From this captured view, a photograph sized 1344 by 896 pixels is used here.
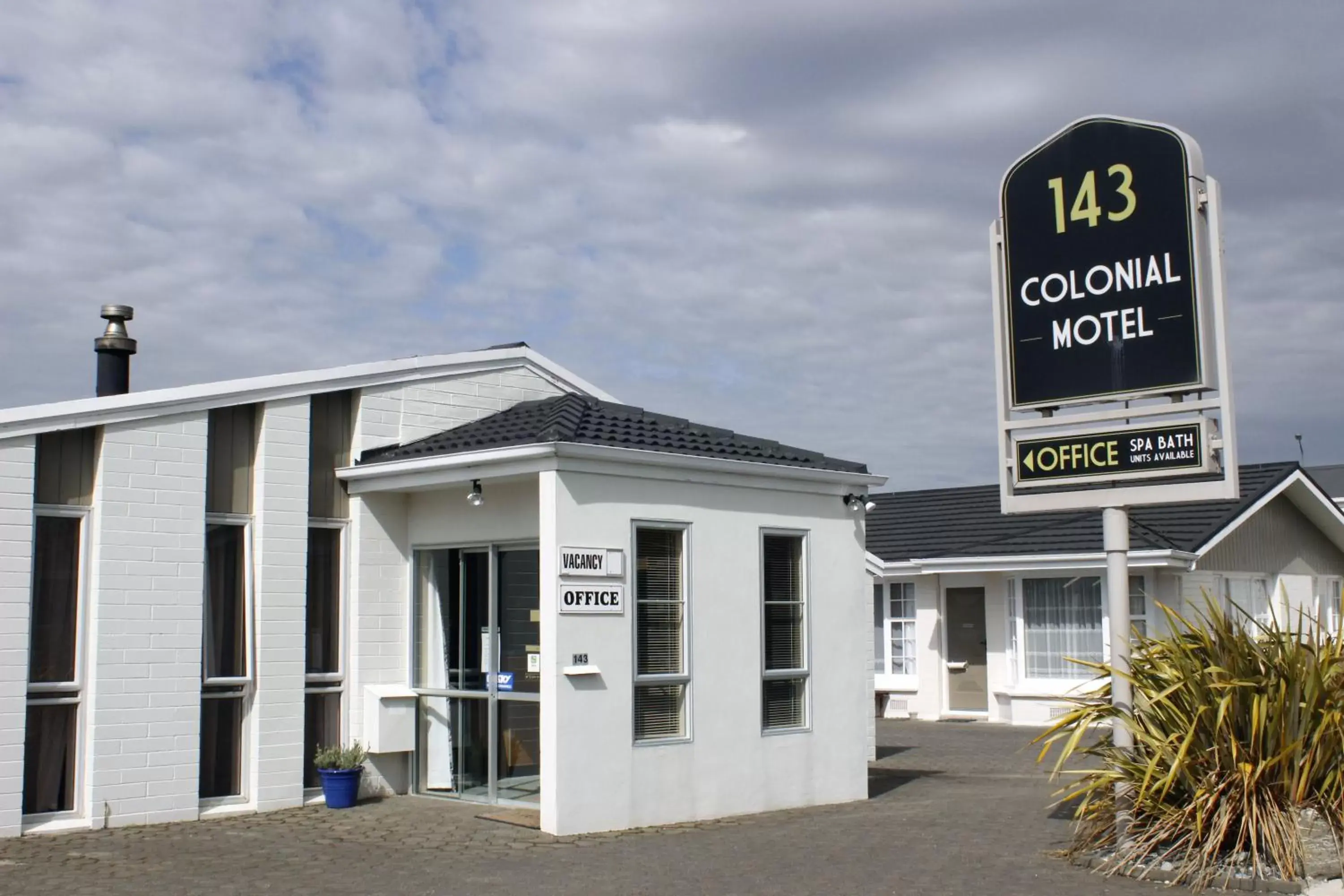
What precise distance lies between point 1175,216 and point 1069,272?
89 centimetres

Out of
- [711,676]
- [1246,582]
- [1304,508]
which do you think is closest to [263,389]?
[711,676]

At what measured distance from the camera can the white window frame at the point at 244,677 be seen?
1191 cm

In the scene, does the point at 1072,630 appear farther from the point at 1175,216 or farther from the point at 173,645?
the point at 173,645

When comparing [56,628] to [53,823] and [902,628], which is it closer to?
[53,823]

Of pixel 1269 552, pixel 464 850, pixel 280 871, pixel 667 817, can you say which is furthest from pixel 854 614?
pixel 1269 552

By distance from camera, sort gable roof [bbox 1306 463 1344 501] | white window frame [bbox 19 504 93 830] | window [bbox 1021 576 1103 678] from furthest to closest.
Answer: gable roof [bbox 1306 463 1344 501] < window [bbox 1021 576 1103 678] < white window frame [bbox 19 504 93 830]

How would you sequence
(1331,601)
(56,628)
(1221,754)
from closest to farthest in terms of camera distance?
(1221,754) → (56,628) → (1331,601)

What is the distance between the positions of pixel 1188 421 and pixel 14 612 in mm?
9050

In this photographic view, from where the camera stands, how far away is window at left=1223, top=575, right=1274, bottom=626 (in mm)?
22422

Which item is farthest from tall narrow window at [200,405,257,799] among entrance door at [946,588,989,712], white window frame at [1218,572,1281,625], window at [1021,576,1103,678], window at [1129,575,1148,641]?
white window frame at [1218,572,1281,625]

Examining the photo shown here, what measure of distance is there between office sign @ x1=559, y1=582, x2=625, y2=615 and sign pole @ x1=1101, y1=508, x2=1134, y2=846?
3.90 m

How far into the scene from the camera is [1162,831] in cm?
908

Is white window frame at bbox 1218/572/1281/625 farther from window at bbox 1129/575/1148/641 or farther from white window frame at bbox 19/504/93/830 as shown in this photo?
white window frame at bbox 19/504/93/830

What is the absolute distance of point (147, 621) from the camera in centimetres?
1144
